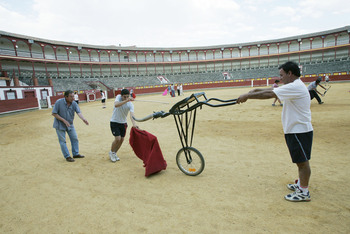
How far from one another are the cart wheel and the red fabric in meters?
0.33

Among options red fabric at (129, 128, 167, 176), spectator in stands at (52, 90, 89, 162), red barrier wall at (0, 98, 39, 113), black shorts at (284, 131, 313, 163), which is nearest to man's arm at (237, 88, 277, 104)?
black shorts at (284, 131, 313, 163)

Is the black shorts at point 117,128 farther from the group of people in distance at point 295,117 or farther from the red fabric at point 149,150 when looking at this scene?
the group of people in distance at point 295,117

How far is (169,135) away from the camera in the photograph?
21.2 feet

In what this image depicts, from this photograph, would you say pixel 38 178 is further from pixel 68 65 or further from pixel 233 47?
pixel 233 47

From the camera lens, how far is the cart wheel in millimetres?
3314

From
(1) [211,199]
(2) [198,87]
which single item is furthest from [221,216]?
(2) [198,87]

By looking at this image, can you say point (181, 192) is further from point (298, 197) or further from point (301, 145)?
point (301, 145)

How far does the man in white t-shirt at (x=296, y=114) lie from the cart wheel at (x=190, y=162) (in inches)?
53.2

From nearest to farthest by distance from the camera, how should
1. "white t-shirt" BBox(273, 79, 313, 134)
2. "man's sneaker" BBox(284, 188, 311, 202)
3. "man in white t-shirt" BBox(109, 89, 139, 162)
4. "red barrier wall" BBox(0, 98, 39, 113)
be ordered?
"white t-shirt" BBox(273, 79, 313, 134), "man's sneaker" BBox(284, 188, 311, 202), "man in white t-shirt" BBox(109, 89, 139, 162), "red barrier wall" BBox(0, 98, 39, 113)

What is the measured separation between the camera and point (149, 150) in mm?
3623

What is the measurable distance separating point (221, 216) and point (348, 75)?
3752 centimetres

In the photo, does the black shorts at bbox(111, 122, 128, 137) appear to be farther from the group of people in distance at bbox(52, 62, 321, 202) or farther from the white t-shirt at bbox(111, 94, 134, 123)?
the group of people in distance at bbox(52, 62, 321, 202)

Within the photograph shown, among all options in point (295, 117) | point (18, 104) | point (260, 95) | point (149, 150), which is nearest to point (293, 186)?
point (295, 117)

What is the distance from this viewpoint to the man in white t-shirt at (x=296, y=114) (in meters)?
2.20
